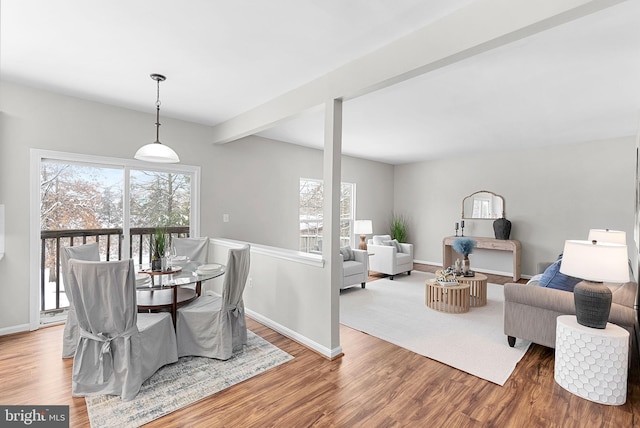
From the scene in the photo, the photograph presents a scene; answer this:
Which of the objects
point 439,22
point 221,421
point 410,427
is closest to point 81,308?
point 221,421

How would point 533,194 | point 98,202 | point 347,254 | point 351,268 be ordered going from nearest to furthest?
point 98,202 → point 351,268 → point 347,254 → point 533,194

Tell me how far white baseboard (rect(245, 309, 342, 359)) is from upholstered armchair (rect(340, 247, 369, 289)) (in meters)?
1.58

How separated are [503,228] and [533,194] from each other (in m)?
0.88

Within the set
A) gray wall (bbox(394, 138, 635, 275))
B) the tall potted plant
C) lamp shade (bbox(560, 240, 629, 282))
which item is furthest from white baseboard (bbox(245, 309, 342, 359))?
gray wall (bbox(394, 138, 635, 275))

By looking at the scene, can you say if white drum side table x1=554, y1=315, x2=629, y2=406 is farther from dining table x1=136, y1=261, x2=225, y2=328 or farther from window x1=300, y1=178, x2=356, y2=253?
window x1=300, y1=178, x2=356, y2=253

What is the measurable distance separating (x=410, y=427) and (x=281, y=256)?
1.98m

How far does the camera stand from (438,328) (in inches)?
139

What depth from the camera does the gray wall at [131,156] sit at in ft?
10.7

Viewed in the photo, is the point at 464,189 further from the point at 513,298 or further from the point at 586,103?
the point at 513,298

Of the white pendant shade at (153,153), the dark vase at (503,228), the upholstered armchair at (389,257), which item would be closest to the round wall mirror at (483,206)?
the dark vase at (503,228)

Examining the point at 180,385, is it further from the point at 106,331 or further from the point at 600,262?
the point at 600,262

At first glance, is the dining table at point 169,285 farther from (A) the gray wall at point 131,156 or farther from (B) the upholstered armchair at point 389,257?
(B) the upholstered armchair at point 389,257

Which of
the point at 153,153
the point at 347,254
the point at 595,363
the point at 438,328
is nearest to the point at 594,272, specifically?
the point at 595,363

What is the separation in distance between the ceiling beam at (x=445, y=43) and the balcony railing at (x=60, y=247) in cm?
275
